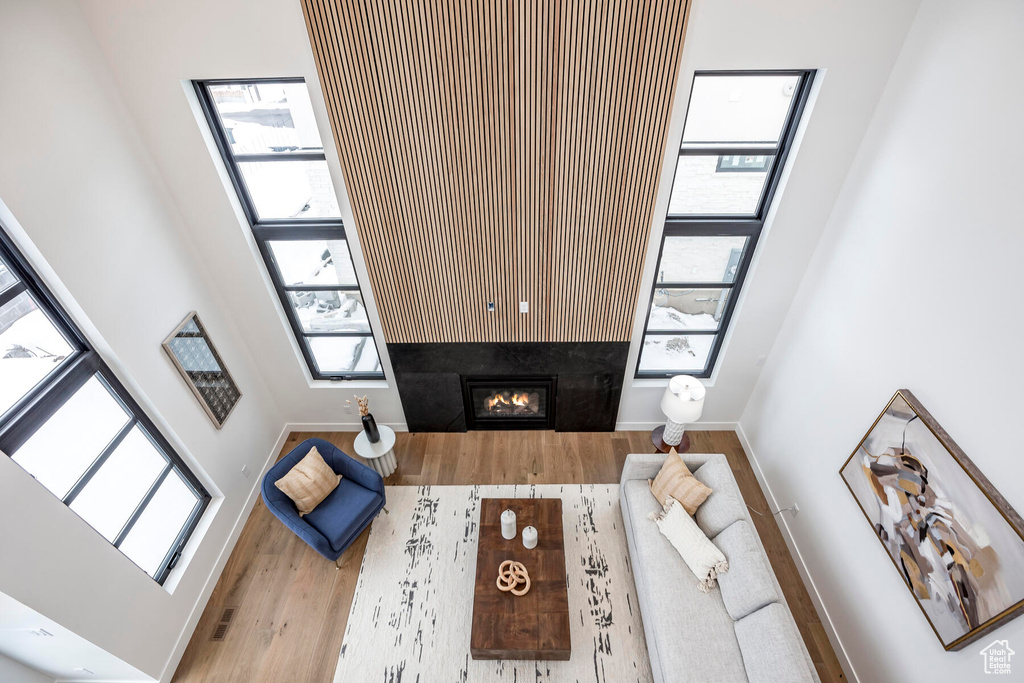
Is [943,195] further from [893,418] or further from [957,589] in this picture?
[957,589]

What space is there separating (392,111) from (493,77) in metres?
0.75

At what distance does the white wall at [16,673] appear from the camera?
123 inches

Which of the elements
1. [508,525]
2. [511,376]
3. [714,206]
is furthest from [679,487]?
[714,206]

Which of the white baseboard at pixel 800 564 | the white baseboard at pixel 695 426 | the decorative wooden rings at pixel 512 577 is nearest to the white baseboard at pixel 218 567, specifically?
the decorative wooden rings at pixel 512 577

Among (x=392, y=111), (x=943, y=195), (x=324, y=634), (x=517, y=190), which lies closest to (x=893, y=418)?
(x=943, y=195)

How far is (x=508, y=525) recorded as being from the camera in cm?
392

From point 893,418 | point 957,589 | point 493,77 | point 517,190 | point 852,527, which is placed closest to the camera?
point 957,589

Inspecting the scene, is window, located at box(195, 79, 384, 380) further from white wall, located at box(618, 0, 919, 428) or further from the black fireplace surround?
white wall, located at box(618, 0, 919, 428)

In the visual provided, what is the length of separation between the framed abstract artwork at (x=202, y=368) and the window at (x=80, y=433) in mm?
431

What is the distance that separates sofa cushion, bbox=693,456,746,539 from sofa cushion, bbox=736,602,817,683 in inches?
26.0

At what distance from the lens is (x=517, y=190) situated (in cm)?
374

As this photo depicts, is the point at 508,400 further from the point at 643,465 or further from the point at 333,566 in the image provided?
A: the point at 333,566

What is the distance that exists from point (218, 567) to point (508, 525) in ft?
8.74

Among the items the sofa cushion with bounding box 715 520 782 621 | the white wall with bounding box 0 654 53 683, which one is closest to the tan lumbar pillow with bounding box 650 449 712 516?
the sofa cushion with bounding box 715 520 782 621
